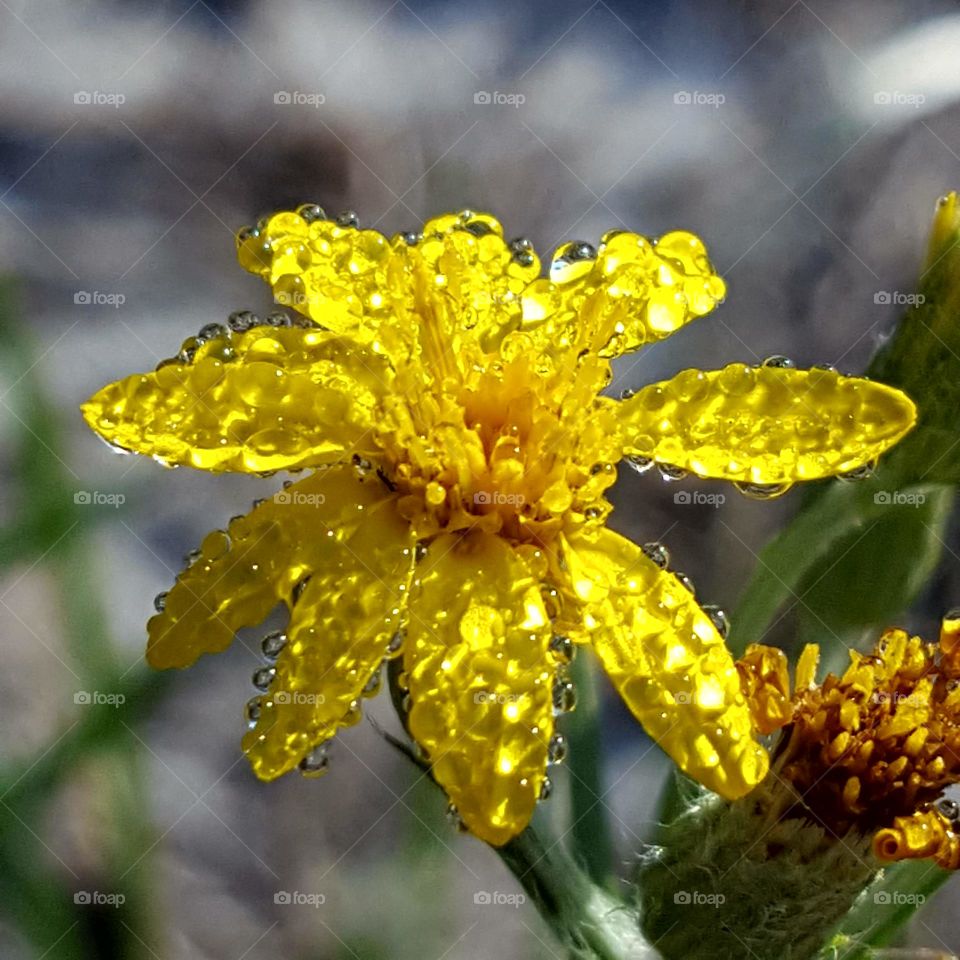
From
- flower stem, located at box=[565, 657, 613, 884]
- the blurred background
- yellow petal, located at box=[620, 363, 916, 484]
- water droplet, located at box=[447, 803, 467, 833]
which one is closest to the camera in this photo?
water droplet, located at box=[447, 803, 467, 833]

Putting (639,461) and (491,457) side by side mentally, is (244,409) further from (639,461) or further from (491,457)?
(639,461)

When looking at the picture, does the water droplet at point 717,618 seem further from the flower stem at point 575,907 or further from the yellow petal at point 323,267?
the yellow petal at point 323,267

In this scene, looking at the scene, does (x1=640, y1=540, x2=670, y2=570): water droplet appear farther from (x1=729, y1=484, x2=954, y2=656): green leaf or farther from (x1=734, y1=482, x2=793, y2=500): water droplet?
(x1=729, y1=484, x2=954, y2=656): green leaf

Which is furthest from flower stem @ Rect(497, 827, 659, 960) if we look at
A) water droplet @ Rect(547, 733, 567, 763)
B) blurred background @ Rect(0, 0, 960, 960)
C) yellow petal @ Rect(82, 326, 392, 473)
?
blurred background @ Rect(0, 0, 960, 960)

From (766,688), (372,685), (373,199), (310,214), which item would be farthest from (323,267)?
(373,199)

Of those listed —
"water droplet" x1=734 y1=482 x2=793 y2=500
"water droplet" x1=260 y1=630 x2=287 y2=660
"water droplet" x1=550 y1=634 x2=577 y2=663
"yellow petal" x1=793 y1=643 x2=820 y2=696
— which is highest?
"water droplet" x1=734 y1=482 x2=793 y2=500

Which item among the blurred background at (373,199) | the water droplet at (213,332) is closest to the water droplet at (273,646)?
the water droplet at (213,332)
